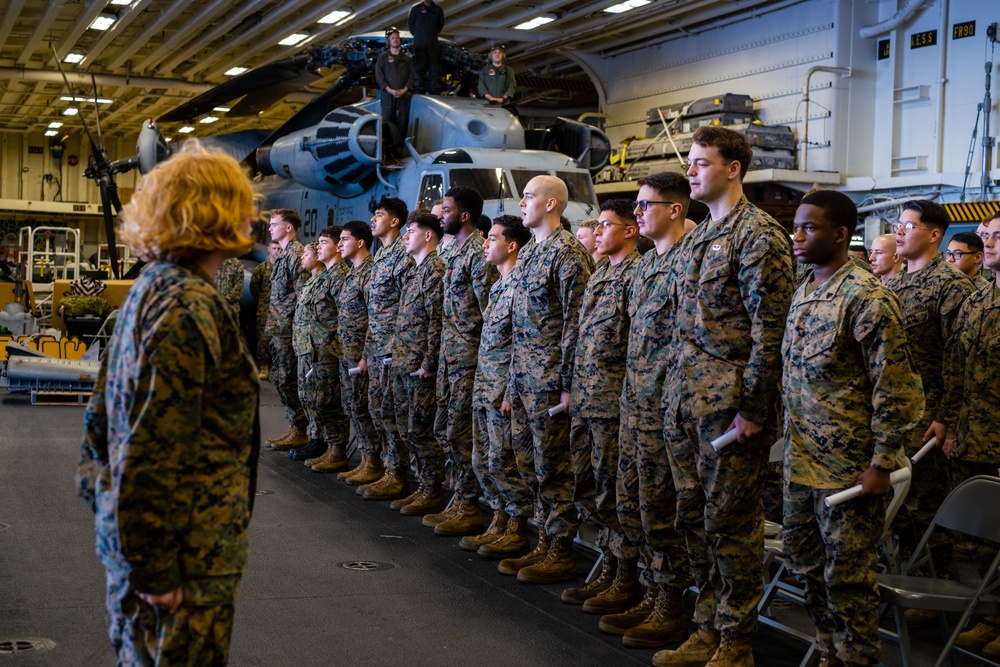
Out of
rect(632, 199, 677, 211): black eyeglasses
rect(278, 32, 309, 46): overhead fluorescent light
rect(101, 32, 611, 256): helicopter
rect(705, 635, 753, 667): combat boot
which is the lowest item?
rect(705, 635, 753, 667): combat boot

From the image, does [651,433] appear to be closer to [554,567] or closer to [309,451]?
[554,567]

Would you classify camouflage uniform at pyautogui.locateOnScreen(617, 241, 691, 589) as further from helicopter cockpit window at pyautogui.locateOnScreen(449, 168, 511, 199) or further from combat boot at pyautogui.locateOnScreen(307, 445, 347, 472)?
helicopter cockpit window at pyautogui.locateOnScreen(449, 168, 511, 199)

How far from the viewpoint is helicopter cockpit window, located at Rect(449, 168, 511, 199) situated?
9.85 m

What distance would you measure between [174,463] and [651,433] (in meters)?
2.24

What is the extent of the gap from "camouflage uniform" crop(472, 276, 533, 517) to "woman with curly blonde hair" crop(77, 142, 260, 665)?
2.87 m

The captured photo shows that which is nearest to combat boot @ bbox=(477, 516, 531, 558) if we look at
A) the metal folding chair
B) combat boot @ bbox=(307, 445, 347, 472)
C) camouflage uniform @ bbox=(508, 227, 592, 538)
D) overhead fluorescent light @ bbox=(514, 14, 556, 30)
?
camouflage uniform @ bbox=(508, 227, 592, 538)

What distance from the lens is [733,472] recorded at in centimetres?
348

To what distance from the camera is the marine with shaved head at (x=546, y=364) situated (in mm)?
4641

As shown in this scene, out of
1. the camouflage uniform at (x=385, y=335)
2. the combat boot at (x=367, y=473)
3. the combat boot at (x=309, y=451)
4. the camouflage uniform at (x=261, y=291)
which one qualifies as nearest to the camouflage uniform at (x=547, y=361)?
the camouflage uniform at (x=385, y=335)

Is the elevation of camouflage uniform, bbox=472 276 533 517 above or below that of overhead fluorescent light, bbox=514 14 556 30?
below

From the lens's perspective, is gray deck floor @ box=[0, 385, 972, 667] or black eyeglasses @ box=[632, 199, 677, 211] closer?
gray deck floor @ box=[0, 385, 972, 667]

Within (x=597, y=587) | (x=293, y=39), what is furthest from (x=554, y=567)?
(x=293, y=39)

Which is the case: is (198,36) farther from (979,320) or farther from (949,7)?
(979,320)

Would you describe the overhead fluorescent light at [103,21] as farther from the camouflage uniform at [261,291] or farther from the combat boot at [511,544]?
the combat boot at [511,544]
